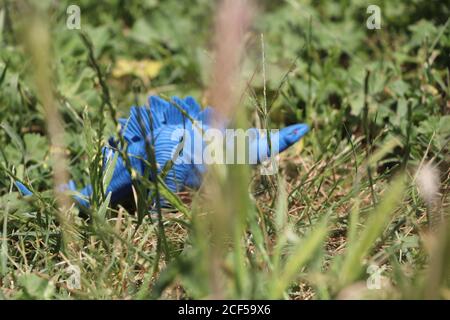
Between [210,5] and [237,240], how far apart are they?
2119mm

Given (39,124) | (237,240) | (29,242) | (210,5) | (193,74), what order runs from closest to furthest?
(237,240) → (29,242) → (39,124) → (193,74) → (210,5)

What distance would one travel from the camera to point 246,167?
1.13 m

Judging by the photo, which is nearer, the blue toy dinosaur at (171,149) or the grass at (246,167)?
the grass at (246,167)

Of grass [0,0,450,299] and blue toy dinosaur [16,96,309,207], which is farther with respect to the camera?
blue toy dinosaur [16,96,309,207]

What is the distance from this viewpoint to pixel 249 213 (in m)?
1.28

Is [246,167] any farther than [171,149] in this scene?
No

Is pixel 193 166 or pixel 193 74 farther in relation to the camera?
pixel 193 74

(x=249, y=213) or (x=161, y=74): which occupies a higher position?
(x=161, y=74)

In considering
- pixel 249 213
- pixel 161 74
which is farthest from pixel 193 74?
pixel 249 213

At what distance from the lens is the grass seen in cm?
120

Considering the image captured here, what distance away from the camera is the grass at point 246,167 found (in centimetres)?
120

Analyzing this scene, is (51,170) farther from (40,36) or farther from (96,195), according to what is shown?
(40,36)

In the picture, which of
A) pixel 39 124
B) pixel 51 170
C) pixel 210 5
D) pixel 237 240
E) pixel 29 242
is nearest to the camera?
pixel 237 240
